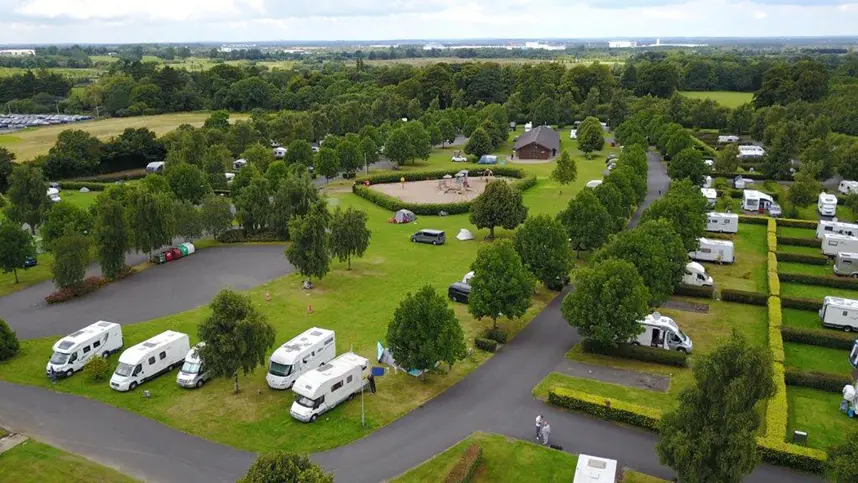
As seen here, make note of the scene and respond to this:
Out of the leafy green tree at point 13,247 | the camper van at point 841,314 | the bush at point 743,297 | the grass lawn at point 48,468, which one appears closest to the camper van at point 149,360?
the grass lawn at point 48,468

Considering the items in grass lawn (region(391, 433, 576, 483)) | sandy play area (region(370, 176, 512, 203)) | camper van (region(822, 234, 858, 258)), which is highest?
camper van (region(822, 234, 858, 258))

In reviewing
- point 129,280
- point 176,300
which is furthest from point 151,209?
point 176,300

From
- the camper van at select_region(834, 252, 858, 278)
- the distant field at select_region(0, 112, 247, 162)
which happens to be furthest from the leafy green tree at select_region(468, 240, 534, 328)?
the distant field at select_region(0, 112, 247, 162)

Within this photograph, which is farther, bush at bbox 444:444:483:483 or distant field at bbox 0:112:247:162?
distant field at bbox 0:112:247:162

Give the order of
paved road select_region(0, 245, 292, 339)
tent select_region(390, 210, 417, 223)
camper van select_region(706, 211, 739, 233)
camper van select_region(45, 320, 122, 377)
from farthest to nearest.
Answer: tent select_region(390, 210, 417, 223), camper van select_region(706, 211, 739, 233), paved road select_region(0, 245, 292, 339), camper van select_region(45, 320, 122, 377)

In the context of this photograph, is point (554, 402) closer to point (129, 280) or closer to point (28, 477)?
point (28, 477)

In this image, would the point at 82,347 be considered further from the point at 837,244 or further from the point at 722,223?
the point at 837,244

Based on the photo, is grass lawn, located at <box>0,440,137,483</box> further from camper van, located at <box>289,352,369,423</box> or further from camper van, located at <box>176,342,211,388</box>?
camper van, located at <box>289,352,369,423</box>
